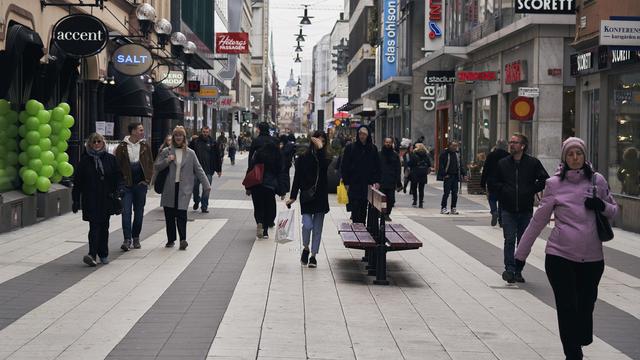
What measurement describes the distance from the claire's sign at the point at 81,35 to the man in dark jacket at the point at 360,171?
20.2ft

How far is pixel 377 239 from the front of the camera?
11.6 m

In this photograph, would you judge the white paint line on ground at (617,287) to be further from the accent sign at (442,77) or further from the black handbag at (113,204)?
the accent sign at (442,77)

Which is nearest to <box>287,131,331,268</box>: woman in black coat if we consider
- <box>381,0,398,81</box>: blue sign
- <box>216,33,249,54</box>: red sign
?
<box>381,0,398,81</box>: blue sign

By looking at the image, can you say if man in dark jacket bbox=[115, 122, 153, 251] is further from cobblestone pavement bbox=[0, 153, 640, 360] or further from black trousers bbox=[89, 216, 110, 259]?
black trousers bbox=[89, 216, 110, 259]

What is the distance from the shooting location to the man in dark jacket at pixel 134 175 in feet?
45.8

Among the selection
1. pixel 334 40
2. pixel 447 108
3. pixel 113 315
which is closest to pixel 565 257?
pixel 113 315

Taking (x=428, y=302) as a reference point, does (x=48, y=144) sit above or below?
above

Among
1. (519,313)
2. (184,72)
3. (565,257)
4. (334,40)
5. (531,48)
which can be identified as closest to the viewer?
(565,257)

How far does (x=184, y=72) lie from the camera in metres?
33.9

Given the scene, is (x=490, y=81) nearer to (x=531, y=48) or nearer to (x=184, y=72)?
(x=531, y=48)

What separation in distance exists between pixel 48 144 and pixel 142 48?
657 cm

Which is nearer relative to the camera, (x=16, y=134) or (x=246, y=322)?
(x=246, y=322)

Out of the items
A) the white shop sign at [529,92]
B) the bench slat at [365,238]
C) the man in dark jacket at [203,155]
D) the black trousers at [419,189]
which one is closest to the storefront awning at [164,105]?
the black trousers at [419,189]

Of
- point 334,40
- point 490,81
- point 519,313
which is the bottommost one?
point 519,313
